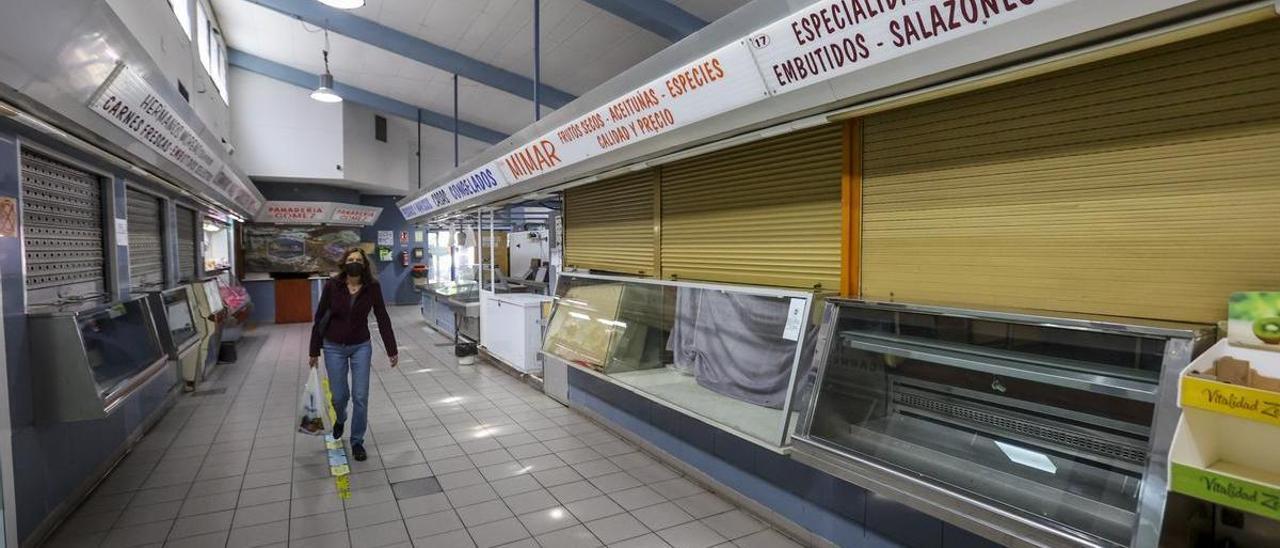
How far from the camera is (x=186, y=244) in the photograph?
8141mm

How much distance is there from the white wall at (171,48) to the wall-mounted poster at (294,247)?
12.4 feet

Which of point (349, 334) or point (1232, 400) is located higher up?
point (1232, 400)

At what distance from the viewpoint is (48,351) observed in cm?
326

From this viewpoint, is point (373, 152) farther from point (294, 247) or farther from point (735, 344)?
point (735, 344)

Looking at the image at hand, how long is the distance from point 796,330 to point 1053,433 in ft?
3.52

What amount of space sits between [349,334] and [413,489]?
51.3 inches

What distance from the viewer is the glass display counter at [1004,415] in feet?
5.94

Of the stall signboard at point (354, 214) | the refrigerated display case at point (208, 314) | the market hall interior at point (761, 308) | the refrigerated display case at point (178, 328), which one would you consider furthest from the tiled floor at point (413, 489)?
the stall signboard at point (354, 214)

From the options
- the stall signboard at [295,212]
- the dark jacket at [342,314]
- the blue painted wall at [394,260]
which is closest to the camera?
the dark jacket at [342,314]

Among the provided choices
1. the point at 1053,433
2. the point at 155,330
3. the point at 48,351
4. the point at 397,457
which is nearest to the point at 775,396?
the point at 1053,433

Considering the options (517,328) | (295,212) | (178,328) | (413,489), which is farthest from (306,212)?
(413,489)

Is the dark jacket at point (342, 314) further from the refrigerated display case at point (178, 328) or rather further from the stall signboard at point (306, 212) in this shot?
the stall signboard at point (306, 212)

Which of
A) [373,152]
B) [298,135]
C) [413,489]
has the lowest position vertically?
[413,489]

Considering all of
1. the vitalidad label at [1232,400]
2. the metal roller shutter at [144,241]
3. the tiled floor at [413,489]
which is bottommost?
the tiled floor at [413,489]
